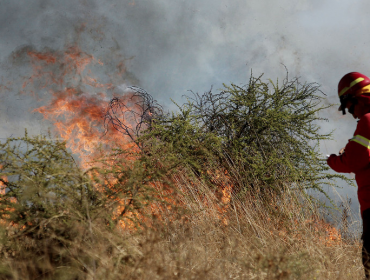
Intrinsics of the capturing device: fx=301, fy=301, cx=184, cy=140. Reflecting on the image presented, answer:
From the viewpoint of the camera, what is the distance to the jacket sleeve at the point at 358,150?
2936mm

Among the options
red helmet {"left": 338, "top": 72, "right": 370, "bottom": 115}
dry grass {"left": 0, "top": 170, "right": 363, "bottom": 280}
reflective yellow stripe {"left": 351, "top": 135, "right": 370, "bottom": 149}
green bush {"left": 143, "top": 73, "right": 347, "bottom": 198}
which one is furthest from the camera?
green bush {"left": 143, "top": 73, "right": 347, "bottom": 198}

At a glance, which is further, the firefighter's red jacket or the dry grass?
the firefighter's red jacket

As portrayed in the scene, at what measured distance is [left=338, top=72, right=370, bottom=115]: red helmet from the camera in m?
Result: 3.24

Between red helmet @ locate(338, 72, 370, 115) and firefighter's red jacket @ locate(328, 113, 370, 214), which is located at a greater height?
red helmet @ locate(338, 72, 370, 115)

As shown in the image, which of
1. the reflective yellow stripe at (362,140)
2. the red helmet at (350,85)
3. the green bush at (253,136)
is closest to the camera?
the reflective yellow stripe at (362,140)

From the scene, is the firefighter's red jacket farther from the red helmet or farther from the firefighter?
the red helmet

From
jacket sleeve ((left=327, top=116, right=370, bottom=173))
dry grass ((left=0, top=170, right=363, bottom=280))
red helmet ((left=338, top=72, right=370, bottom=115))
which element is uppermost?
red helmet ((left=338, top=72, right=370, bottom=115))

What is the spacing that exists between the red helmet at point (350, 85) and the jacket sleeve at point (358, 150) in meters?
0.43

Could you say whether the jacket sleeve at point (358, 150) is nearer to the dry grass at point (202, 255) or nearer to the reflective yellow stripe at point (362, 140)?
the reflective yellow stripe at point (362, 140)

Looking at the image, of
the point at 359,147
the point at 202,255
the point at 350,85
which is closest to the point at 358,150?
the point at 359,147

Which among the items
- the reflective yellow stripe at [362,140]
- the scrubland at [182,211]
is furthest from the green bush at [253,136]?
the reflective yellow stripe at [362,140]

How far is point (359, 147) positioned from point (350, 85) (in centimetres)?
76

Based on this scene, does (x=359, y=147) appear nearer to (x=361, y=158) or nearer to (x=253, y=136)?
(x=361, y=158)

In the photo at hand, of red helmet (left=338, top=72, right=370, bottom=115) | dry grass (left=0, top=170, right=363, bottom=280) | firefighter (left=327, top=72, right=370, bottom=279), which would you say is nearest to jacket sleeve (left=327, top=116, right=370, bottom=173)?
firefighter (left=327, top=72, right=370, bottom=279)
